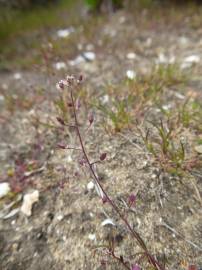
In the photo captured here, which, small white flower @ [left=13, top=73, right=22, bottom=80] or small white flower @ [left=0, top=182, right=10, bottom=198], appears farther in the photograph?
small white flower @ [left=13, top=73, right=22, bottom=80]

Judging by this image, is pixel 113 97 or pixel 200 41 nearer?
pixel 113 97

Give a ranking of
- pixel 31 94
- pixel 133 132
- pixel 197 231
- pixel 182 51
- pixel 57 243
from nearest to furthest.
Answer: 1. pixel 197 231
2. pixel 57 243
3. pixel 133 132
4. pixel 31 94
5. pixel 182 51

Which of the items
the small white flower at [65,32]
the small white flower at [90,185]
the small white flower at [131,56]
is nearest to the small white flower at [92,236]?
the small white flower at [90,185]

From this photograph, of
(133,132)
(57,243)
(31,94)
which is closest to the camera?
(57,243)

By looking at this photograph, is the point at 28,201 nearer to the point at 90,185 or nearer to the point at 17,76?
the point at 90,185

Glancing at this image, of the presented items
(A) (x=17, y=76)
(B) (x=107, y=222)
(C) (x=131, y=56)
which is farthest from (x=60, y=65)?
(B) (x=107, y=222)

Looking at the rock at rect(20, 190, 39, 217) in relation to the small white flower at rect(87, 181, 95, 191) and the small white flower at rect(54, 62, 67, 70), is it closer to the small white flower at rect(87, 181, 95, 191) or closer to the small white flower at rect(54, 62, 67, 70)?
the small white flower at rect(87, 181, 95, 191)

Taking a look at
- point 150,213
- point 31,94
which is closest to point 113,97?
point 31,94

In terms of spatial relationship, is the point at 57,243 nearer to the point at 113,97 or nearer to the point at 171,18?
the point at 113,97

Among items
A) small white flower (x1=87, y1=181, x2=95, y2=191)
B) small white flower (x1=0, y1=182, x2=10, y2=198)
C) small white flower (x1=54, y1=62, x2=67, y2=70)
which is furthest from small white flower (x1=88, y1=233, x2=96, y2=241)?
small white flower (x1=54, y1=62, x2=67, y2=70)
